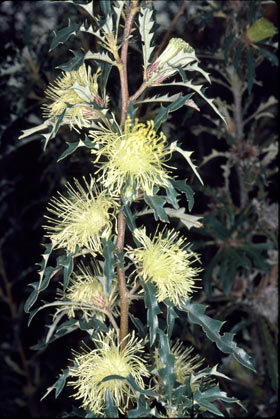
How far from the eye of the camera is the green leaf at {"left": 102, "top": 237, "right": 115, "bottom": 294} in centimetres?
65

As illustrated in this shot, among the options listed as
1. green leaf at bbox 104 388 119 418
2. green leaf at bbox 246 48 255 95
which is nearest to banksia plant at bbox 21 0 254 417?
green leaf at bbox 104 388 119 418

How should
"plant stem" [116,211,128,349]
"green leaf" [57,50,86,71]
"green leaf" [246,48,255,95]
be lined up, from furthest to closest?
"green leaf" [246,48,255,95] < "plant stem" [116,211,128,349] < "green leaf" [57,50,86,71]

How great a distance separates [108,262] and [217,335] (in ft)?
0.69

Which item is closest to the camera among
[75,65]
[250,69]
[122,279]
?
[75,65]

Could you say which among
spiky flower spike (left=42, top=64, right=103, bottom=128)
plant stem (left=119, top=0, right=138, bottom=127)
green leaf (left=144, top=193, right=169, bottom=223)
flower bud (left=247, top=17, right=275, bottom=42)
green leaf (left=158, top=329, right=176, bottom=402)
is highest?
flower bud (left=247, top=17, right=275, bottom=42)

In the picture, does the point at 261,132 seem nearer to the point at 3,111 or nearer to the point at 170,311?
the point at 3,111

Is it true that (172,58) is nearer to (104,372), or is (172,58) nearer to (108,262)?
(108,262)

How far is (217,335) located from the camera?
716 mm

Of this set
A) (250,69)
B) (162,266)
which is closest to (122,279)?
(162,266)

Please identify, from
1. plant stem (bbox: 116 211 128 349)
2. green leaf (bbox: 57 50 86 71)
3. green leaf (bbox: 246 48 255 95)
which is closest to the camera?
green leaf (bbox: 57 50 86 71)

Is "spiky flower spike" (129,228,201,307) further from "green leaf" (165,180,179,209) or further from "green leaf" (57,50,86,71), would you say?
"green leaf" (57,50,86,71)

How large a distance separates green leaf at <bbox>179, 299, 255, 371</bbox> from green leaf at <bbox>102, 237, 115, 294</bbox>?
16cm

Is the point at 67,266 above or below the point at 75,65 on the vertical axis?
below

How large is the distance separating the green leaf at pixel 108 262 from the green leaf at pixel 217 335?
159mm
